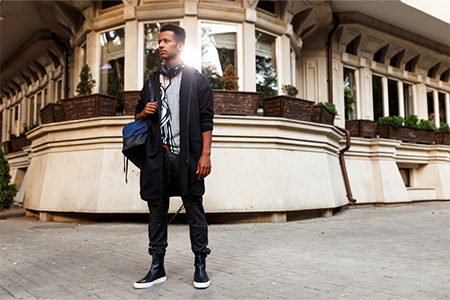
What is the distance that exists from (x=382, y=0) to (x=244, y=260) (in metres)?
12.8

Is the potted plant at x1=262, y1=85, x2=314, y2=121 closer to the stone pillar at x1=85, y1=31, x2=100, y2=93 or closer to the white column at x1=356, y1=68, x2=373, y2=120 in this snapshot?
the stone pillar at x1=85, y1=31, x2=100, y2=93

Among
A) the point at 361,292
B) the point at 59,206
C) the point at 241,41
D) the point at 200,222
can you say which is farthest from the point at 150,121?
the point at 241,41

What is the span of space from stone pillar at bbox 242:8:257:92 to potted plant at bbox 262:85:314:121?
1.59 meters

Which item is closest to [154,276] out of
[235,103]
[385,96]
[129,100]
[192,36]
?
[235,103]

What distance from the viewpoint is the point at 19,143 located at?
17.3 metres

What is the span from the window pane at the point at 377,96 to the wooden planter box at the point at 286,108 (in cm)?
913

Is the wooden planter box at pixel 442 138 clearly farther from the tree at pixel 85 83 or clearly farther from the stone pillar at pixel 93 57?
the tree at pixel 85 83

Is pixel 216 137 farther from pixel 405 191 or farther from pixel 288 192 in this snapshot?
pixel 405 191

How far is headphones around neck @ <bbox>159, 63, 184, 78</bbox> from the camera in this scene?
3953mm

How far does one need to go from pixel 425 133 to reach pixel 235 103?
1037cm

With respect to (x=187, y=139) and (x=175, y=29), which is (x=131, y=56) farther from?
(x=187, y=139)

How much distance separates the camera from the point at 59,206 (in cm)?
959

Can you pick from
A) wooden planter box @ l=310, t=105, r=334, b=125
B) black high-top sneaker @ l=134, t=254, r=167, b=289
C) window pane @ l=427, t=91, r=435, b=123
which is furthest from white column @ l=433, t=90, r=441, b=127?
black high-top sneaker @ l=134, t=254, r=167, b=289

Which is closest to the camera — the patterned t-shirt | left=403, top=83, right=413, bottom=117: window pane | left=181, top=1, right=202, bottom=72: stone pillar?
the patterned t-shirt
